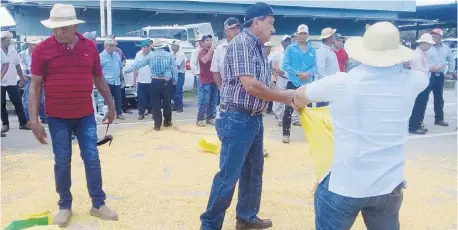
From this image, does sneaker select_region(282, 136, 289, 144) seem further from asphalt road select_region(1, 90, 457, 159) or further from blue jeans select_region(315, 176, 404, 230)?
blue jeans select_region(315, 176, 404, 230)

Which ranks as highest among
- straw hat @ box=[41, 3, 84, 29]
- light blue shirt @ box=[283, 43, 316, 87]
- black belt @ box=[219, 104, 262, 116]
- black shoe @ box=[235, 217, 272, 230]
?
straw hat @ box=[41, 3, 84, 29]

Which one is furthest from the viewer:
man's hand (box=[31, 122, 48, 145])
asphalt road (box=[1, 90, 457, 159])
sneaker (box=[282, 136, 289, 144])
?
sneaker (box=[282, 136, 289, 144])

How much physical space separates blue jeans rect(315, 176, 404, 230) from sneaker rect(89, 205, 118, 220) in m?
2.31

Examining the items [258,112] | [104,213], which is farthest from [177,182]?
[258,112]

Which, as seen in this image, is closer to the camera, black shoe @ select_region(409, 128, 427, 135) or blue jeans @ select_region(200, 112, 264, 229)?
blue jeans @ select_region(200, 112, 264, 229)

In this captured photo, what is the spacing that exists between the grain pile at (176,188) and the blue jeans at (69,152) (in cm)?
26

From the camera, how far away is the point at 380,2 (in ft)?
117

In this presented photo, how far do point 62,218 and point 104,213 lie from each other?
1.21ft

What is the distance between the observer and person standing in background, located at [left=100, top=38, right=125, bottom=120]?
10852 millimetres

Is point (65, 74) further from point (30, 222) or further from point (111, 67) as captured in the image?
point (111, 67)

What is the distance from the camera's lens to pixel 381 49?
8.99 ft

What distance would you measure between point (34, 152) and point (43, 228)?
464cm

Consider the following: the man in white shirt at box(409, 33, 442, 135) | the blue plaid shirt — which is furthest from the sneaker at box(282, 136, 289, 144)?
the blue plaid shirt

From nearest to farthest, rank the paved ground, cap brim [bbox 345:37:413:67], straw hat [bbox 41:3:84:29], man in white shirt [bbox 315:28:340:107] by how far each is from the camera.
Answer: cap brim [bbox 345:37:413:67] → straw hat [bbox 41:3:84:29] → the paved ground → man in white shirt [bbox 315:28:340:107]
